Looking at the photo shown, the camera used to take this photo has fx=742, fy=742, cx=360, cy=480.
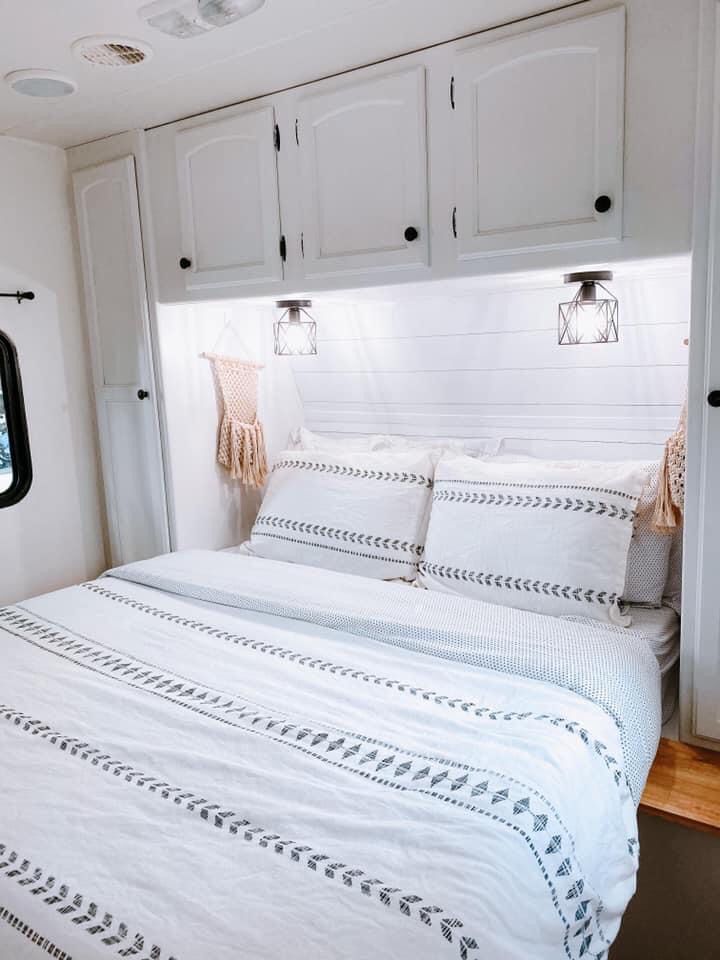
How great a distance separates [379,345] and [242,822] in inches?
70.6

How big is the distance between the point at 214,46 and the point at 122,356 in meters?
1.15

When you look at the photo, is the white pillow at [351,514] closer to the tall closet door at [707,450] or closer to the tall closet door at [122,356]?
the tall closet door at [122,356]

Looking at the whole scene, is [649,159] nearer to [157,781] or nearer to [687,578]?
[687,578]

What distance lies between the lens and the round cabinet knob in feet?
5.55

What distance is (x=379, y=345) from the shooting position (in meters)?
2.60

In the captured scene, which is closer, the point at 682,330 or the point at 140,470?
the point at 682,330

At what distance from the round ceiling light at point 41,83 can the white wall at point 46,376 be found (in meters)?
0.48

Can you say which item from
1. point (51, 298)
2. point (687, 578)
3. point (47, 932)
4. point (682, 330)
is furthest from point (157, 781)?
point (51, 298)

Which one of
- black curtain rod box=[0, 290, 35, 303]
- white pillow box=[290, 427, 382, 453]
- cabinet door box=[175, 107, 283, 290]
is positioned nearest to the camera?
cabinet door box=[175, 107, 283, 290]

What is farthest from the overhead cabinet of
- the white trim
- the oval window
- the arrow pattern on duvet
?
the arrow pattern on duvet

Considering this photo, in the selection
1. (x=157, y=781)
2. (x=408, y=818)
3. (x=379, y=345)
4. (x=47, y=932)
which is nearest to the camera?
(x=47, y=932)

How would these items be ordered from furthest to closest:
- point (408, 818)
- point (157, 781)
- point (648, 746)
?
point (648, 746), point (157, 781), point (408, 818)

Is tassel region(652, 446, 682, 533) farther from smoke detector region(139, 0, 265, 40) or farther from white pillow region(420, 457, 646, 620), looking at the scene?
smoke detector region(139, 0, 265, 40)

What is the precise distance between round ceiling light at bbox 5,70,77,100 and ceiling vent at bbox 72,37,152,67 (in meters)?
0.15
